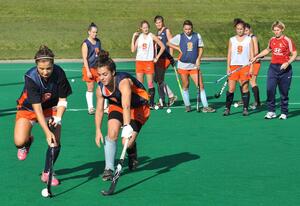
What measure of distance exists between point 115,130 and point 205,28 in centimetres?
3276

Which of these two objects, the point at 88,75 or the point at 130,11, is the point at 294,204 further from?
the point at 130,11

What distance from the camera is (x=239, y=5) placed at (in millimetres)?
46875

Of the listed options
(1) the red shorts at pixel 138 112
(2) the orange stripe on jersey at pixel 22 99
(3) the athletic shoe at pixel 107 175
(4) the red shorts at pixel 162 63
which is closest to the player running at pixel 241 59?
(4) the red shorts at pixel 162 63

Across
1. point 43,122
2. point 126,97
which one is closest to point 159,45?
point 126,97

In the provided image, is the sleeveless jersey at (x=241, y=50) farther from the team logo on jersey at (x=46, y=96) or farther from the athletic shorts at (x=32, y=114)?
the team logo on jersey at (x=46, y=96)

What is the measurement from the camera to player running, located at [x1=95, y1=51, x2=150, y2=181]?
26.6 ft

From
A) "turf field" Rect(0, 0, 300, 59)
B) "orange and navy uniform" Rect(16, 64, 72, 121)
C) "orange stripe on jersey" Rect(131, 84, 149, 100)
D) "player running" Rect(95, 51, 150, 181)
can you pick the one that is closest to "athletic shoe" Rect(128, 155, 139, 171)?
"player running" Rect(95, 51, 150, 181)

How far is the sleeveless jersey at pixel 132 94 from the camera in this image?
8438 mm

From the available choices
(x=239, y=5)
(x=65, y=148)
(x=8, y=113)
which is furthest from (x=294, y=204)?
(x=239, y=5)

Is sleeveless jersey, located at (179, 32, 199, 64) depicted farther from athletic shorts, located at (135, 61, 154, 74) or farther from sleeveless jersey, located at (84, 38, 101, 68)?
sleeveless jersey, located at (84, 38, 101, 68)

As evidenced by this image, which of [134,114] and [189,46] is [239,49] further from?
[134,114]

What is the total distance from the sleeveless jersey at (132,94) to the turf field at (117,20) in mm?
25328

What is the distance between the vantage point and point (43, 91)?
27.2 ft

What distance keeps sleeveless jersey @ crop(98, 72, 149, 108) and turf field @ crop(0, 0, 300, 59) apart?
997 inches
